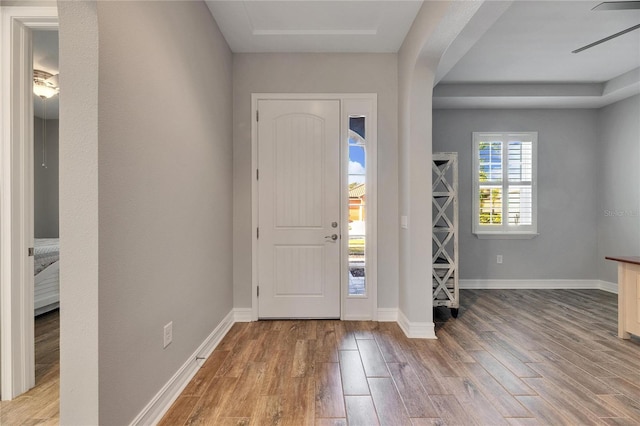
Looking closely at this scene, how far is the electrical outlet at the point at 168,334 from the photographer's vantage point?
6.20 ft

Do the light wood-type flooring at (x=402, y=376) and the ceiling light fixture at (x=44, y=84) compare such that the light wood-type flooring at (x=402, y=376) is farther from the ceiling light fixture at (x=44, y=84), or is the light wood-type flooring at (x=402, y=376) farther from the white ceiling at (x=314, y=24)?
the white ceiling at (x=314, y=24)

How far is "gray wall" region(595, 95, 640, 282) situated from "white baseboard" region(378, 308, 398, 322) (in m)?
3.58

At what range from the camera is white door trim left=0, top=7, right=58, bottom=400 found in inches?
73.9

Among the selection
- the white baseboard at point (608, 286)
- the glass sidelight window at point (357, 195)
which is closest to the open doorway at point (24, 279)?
the glass sidelight window at point (357, 195)

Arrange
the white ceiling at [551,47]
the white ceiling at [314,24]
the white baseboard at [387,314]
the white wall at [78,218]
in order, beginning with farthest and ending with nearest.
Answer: the white baseboard at [387,314]
the white ceiling at [551,47]
the white ceiling at [314,24]
the white wall at [78,218]

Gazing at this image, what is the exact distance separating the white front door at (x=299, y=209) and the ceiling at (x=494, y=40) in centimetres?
66

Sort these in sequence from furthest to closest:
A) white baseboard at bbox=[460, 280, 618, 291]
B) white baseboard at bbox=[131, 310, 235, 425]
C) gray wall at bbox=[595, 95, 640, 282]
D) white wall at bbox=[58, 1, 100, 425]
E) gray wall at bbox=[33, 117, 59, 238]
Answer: gray wall at bbox=[33, 117, 59, 238], white baseboard at bbox=[460, 280, 618, 291], gray wall at bbox=[595, 95, 640, 282], white baseboard at bbox=[131, 310, 235, 425], white wall at bbox=[58, 1, 100, 425]

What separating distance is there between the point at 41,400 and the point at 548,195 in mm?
6027

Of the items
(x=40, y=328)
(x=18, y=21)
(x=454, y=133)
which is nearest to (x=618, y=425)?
(x=454, y=133)

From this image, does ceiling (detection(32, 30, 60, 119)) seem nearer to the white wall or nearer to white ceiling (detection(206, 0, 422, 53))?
white ceiling (detection(206, 0, 422, 53))

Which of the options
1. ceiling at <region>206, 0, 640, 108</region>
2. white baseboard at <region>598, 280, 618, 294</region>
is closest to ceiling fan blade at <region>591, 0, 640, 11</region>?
ceiling at <region>206, 0, 640, 108</region>

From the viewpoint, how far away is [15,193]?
1.90 m

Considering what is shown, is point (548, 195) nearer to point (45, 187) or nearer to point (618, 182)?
point (618, 182)

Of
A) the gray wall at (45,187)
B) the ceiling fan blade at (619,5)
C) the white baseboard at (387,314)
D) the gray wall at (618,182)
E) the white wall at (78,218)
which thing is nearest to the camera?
the white wall at (78,218)
